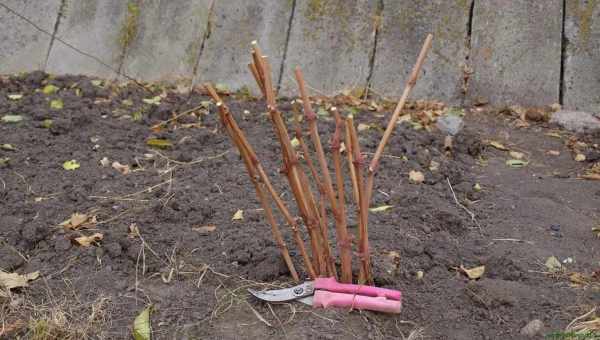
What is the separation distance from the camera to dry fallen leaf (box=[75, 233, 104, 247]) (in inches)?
104

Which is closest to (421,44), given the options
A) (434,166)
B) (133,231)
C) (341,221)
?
(434,166)

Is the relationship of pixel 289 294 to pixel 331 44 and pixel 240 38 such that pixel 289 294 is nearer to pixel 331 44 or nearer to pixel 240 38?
pixel 331 44

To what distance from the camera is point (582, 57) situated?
4508 mm

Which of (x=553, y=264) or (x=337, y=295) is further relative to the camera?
(x=553, y=264)

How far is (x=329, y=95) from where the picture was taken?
15.3ft

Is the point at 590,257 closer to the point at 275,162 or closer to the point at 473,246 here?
the point at 473,246

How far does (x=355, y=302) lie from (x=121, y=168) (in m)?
1.61

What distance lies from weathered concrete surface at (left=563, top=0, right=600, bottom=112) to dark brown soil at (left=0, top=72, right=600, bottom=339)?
1.71ft

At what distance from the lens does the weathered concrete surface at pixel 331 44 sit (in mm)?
4738

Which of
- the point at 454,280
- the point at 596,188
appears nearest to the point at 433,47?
the point at 596,188

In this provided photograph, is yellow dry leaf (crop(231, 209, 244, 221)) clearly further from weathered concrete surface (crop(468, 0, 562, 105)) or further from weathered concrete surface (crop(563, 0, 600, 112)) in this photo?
weathered concrete surface (crop(563, 0, 600, 112))

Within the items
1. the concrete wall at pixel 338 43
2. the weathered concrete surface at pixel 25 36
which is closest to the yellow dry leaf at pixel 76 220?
the concrete wall at pixel 338 43

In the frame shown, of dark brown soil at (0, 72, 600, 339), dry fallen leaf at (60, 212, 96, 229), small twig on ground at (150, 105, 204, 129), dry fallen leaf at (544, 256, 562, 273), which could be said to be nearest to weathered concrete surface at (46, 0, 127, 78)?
dark brown soil at (0, 72, 600, 339)

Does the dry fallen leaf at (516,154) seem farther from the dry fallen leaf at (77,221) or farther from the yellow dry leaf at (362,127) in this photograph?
the dry fallen leaf at (77,221)
